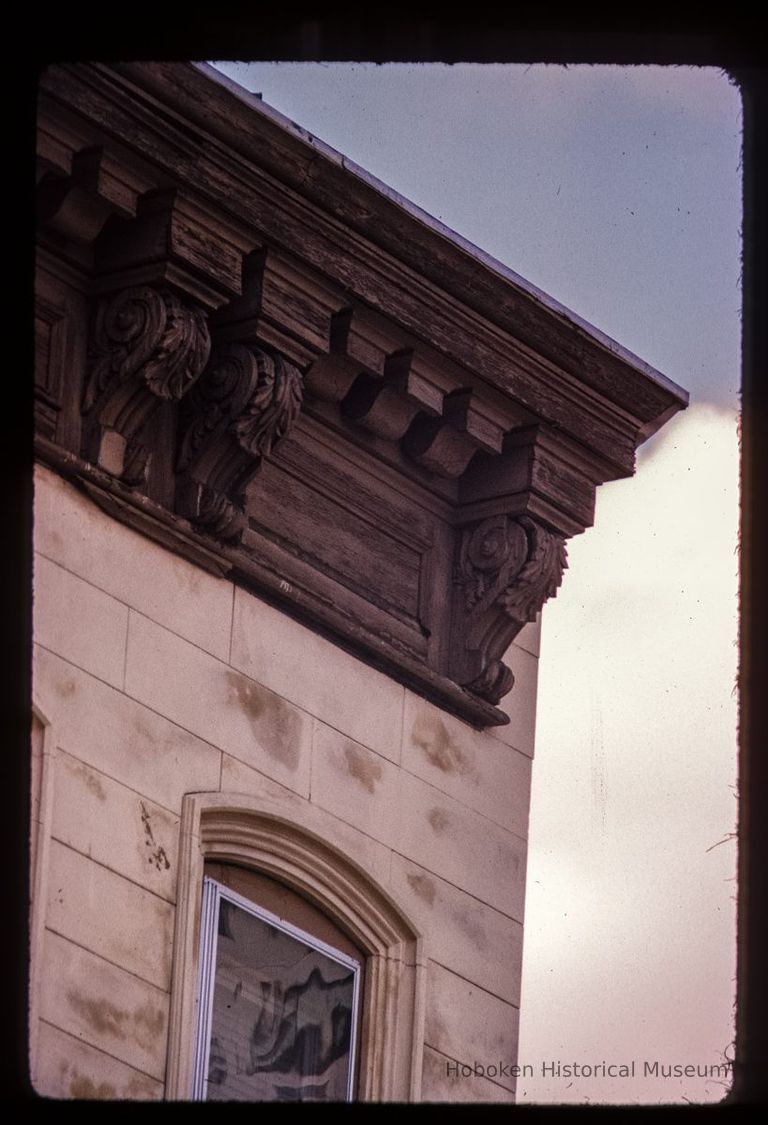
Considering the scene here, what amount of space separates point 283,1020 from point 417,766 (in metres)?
1.43

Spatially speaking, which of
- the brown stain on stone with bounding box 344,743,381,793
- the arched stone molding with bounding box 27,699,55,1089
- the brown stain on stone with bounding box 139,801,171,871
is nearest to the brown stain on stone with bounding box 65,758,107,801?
the arched stone molding with bounding box 27,699,55,1089

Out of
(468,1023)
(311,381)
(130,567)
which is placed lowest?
(468,1023)

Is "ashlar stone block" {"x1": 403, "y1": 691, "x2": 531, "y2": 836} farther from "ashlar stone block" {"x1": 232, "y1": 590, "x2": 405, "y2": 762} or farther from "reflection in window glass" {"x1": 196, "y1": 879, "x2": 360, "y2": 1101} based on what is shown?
"reflection in window glass" {"x1": 196, "y1": 879, "x2": 360, "y2": 1101}

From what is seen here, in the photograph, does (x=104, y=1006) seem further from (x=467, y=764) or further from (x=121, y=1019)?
(x=467, y=764)

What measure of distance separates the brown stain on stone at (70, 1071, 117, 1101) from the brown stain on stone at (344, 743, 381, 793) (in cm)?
212

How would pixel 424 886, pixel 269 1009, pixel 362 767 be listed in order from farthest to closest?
pixel 424 886, pixel 362 767, pixel 269 1009

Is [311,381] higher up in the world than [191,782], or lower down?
higher up

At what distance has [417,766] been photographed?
13.3 meters

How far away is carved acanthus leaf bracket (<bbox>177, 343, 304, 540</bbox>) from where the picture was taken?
12.4 meters

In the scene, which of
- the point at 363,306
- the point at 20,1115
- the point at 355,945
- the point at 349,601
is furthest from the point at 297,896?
the point at 20,1115

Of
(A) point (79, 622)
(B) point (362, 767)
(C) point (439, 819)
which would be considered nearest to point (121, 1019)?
(A) point (79, 622)

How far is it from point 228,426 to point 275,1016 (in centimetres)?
226

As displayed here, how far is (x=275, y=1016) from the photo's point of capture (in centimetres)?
1229

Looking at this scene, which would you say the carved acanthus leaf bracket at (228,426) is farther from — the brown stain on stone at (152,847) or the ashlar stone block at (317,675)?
the brown stain on stone at (152,847)
